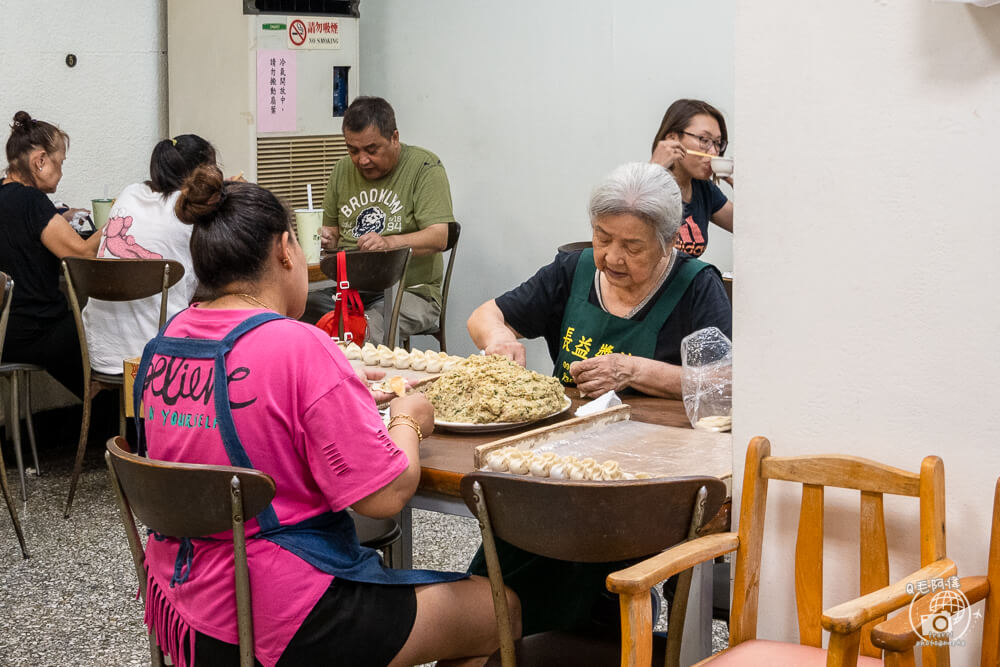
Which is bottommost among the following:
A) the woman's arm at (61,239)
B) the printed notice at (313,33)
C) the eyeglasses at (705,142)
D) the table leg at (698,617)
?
the table leg at (698,617)

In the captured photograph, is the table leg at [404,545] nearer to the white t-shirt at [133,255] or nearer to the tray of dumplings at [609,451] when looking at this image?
the tray of dumplings at [609,451]

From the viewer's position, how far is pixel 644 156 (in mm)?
5293

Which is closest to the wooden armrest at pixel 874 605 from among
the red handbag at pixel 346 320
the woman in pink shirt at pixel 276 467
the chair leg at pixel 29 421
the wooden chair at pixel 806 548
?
the wooden chair at pixel 806 548

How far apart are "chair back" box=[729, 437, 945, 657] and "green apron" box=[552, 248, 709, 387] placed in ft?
3.03

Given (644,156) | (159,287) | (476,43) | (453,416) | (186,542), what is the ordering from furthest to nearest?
(476,43) < (644,156) < (159,287) < (453,416) < (186,542)

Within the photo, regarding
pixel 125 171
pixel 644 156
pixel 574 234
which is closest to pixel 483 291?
pixel 574 234

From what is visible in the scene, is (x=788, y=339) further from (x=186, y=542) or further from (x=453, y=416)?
(x=186, y=542)

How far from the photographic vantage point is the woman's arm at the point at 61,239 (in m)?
4.38

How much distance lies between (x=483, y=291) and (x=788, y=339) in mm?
3976

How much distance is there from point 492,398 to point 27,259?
2763 mm

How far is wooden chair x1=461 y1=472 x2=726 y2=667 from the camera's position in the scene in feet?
5.60

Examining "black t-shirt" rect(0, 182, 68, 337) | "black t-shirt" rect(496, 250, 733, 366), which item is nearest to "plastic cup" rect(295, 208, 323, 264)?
"black t-shirt" rect(0, 182, 68, 337)

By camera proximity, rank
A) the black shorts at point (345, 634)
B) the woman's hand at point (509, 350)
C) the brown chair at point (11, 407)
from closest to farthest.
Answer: the black shorts at point (345, 634) → the woman's hand at point (509, 350) → the brown chair at point (11, 407)

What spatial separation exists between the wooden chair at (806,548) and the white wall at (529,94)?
128 inches
